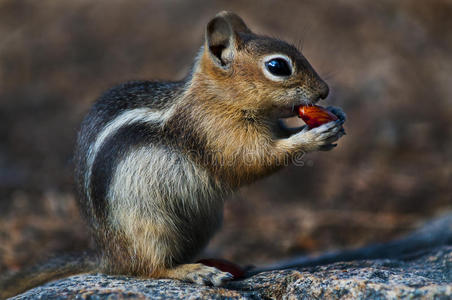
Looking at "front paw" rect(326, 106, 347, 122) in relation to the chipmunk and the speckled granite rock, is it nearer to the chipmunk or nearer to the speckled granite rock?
the chipmunk

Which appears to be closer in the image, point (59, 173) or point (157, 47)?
point (59, 173)

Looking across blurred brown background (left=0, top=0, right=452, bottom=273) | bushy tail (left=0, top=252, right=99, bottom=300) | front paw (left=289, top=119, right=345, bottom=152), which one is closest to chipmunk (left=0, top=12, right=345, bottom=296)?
front paw (left=289, top=119, right=345, bottom=152)

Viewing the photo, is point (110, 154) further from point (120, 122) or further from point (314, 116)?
point (314, 116)

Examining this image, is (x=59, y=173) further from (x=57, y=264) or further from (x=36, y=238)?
(x=57, y=264)

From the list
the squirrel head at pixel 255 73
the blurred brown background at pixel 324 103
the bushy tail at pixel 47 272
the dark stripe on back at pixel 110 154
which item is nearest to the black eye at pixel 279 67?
the squirrel head at pixel 255 73

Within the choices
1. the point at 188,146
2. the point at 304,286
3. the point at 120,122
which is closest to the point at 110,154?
the point at 120,122

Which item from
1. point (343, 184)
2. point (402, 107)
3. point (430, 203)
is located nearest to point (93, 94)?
point (343, 184)

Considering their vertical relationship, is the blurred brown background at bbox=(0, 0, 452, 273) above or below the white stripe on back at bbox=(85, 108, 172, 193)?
above
